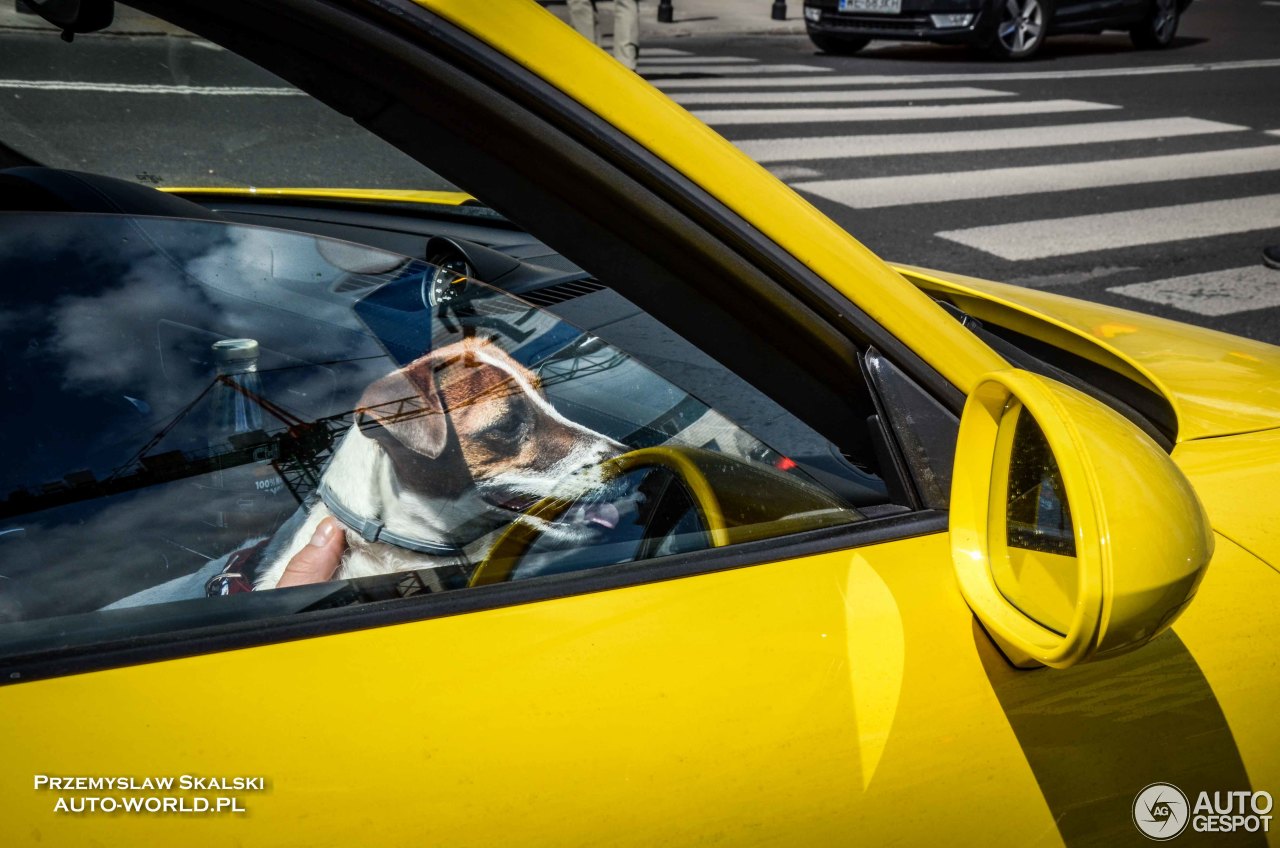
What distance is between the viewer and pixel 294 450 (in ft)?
4.11

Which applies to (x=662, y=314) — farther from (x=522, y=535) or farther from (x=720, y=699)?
(x=720, y=699)

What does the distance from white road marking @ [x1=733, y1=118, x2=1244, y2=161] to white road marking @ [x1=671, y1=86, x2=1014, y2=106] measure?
1.66 meters

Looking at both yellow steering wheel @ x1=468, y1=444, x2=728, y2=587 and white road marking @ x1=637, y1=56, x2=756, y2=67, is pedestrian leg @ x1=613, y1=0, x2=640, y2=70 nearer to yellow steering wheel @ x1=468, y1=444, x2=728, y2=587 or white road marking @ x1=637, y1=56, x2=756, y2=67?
white road marking @ x1=637, y1=56, x2=756, y2=67

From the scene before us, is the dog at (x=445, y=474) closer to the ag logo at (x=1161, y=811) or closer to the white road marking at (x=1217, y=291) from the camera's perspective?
the ag logo at (x=1161, y=811)

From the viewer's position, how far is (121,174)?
6.55 ft

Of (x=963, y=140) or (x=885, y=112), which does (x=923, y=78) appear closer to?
(x=885, y=112)

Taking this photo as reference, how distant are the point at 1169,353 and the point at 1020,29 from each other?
42.2 feet

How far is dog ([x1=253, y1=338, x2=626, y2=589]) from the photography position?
1.20 m

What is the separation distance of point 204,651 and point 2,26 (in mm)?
960

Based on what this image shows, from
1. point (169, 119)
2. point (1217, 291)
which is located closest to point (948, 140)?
point (1217, 291)

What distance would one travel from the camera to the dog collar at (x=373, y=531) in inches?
47.3

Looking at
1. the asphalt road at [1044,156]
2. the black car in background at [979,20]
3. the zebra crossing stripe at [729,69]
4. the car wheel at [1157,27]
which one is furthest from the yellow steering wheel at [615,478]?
the car wheel at [1157,27]

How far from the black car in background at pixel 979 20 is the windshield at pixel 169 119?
1159 cm

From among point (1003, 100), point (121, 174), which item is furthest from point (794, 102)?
point (121, 174)
